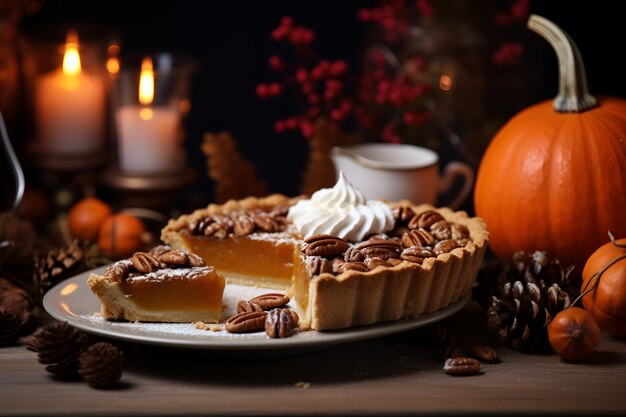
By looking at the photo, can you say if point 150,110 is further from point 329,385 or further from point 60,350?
point 329,385

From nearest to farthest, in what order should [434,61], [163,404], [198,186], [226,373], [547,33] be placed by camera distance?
1. [163,404]
2. [226,373]
3. [547,33]
4. [434,61]
5. [198,186]

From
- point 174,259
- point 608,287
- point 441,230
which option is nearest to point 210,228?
point 174,259

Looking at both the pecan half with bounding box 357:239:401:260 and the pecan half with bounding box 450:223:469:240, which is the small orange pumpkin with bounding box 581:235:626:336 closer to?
the pecan half with bounding box 450:223:469:240

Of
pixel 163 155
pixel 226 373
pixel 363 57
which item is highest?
pixel 363 57

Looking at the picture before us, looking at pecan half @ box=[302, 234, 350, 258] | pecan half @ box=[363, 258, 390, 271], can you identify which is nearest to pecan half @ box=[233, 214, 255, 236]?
pecan half @ box=[302, 234, 350, 258]

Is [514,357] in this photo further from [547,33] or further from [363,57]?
[363,57]

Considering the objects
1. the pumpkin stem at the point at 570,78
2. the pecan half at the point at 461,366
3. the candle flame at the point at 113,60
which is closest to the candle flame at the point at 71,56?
the candle flame at the point at 113,60

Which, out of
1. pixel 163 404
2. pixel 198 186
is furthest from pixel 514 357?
pixel 198 186

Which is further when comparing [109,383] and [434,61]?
[434,61]
